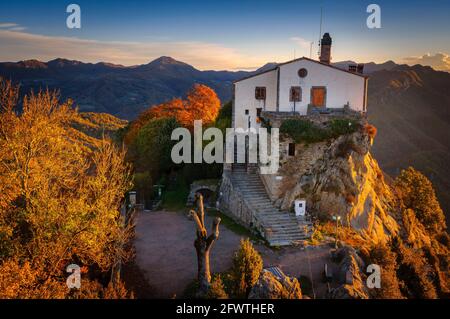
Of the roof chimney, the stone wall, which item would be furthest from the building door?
the stone wall

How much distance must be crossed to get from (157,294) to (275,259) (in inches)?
297

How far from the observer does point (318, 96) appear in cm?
3036

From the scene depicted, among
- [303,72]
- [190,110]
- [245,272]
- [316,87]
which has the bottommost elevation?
[245,272]

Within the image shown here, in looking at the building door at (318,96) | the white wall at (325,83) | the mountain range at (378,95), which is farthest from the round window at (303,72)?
the mountain range at (378,95)

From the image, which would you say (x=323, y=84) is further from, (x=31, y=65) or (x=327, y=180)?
(x=31, y=65)

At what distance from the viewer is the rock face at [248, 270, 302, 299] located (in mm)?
15500

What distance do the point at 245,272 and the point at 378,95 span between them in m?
134

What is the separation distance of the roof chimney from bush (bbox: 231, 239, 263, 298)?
23.5m

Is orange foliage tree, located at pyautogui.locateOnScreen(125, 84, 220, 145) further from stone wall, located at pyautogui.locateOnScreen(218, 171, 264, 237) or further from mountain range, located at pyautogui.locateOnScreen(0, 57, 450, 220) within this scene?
mountain range, located at pyautogui.locateOnScreen(0, 57, 450, 220)

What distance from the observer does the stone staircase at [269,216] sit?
960 inches

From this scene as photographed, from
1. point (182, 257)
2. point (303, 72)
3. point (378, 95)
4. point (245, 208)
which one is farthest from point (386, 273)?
point (378, 95)

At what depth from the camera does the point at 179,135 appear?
39.8 metres

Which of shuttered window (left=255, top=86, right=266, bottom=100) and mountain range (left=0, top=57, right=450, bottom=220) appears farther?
mountain range (left=0, top=57, right=450, bottom=220)
